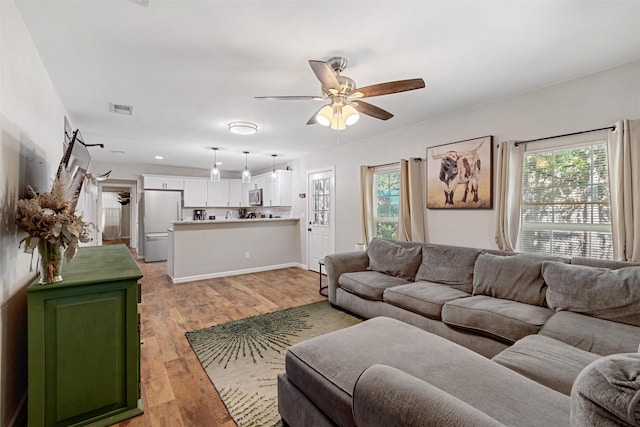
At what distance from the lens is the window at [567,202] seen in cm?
249

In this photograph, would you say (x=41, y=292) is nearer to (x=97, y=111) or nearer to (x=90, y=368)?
(x=90, y=368)

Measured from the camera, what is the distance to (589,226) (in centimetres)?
255

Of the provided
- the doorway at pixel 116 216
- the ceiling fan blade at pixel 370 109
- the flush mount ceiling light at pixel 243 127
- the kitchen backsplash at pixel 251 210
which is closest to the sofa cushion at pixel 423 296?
the ceiling fan blade at pixel 370 109

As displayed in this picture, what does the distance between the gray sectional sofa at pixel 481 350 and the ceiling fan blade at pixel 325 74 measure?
1.64 m

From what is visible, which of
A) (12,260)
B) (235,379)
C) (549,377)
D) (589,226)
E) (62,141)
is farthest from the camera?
(62,141)

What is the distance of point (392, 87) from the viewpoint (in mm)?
2062

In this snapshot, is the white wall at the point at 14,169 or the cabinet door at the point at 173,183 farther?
the cabinet door at the point at 173,183

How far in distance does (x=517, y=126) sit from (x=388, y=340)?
2622 mm

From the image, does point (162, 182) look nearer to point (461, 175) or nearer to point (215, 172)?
point (215, 172)

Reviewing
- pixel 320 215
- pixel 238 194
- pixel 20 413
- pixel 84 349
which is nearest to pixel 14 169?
pixel 84 349

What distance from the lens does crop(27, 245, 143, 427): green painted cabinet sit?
1.54 meters

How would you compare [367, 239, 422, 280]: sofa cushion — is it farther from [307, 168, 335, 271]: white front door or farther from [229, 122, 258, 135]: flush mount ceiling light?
[229, 122, 258, 135]: flush mount ceiling light

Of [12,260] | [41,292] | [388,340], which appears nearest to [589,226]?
[388,340]

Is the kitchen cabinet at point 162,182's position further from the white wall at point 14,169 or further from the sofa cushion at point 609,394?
the sofa cushion at point 609,394
